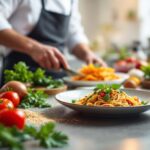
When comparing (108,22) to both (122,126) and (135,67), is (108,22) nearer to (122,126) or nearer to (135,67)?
(135,67)

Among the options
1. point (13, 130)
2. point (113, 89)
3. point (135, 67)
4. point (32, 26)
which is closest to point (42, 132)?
point (13, 130)

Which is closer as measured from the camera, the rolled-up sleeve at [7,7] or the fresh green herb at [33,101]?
the fresh green herb at [33,101]

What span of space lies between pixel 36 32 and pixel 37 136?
1.22 metres

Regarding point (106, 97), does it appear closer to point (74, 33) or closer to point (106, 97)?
point (106, 97)

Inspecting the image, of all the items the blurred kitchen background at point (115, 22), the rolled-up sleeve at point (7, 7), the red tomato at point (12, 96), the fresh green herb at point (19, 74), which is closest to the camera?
the red tomato at point (12, 96)

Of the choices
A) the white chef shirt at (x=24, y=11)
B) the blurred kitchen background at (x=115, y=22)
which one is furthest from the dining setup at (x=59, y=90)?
the blurred kitchen background at (x=115, y=22)

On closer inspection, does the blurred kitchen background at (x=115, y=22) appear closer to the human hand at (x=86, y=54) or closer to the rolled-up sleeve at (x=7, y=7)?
the human hand at (x=86, y=54)

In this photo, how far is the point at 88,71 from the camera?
1.86 metres

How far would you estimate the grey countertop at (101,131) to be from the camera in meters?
0.91

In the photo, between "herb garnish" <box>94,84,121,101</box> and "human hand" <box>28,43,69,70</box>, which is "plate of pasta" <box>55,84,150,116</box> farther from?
"human hand" <box>28,43,69,70</box>

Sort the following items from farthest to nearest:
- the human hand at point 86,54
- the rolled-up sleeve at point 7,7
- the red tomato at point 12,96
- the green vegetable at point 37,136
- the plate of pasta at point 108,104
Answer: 1. the human hand at point 86,54
2. the rolled-up sleeve at point 7,7
3. the red tomato at point 12,96
4. the plate of pasta at point 108,104
5. the green vegetable at point 37,136

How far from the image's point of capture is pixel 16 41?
184 centimetres

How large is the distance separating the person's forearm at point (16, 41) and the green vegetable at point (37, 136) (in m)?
0.93

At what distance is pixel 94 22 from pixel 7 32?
390 cm
